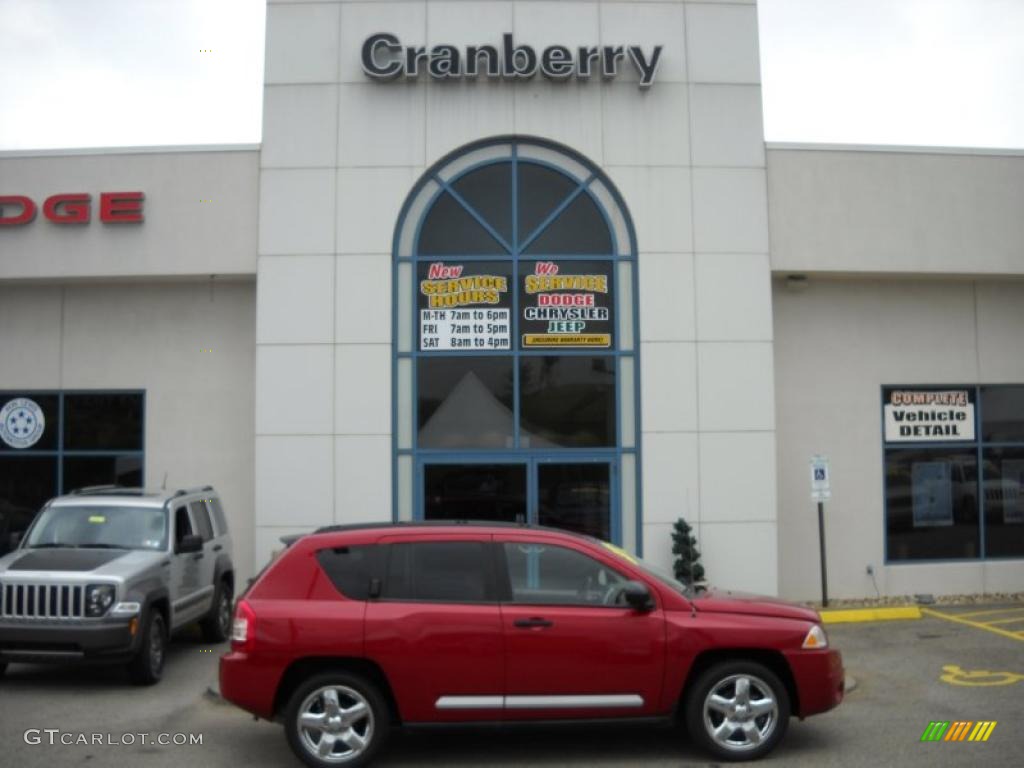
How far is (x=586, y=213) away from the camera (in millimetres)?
15508

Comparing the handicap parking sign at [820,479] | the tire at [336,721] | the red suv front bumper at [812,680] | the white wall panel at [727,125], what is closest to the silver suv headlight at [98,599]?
the tire at [336,721]

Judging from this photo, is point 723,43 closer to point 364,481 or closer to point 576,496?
point 576,496

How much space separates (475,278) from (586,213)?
1.90 m

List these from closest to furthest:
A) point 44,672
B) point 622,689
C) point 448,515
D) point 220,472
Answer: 1. point 622,689
2. point 44,672
3. point 448,515
4. point 220,472

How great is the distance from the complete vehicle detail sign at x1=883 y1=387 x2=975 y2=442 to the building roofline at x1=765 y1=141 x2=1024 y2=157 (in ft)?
→ 11.9

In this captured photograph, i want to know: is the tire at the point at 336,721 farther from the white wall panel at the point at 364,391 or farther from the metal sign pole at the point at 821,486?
Result: the metal sign pole at the point at 821,486


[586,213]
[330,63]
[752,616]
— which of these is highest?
[330,63]

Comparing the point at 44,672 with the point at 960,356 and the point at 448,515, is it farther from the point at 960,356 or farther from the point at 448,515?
the point at 960,356

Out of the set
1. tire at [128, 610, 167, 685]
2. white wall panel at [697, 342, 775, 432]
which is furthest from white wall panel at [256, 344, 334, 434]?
white wall panel at [697, 342, 775, 432]

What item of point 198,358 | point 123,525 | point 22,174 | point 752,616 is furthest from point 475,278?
point 752,616

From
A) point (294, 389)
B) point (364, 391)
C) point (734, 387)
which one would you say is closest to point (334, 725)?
point (364, 391)

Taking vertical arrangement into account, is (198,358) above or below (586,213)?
below

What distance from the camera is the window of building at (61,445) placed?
53.9 feet

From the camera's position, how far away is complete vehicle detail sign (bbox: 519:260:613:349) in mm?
15211
